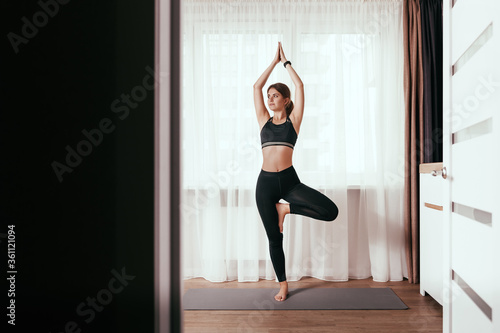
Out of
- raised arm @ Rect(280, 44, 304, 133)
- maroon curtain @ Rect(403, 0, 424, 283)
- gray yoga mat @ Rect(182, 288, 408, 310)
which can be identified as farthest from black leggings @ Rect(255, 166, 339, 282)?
maroon curtain @ Rect(403, 0, 424, 283)

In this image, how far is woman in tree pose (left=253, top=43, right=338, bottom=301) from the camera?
8.02ft

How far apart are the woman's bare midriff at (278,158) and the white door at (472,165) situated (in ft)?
3.69

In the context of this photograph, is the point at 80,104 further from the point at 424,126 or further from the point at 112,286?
the point at 424,126

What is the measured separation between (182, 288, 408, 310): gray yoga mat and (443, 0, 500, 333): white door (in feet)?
2.39

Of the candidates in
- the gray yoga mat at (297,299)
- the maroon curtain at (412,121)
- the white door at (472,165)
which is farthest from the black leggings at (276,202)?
the white door at (472,165)

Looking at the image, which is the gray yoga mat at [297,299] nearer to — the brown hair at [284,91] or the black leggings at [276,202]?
the black leggings at [276,202]

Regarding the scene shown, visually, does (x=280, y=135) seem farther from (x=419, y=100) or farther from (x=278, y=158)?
(x=419, y=100)

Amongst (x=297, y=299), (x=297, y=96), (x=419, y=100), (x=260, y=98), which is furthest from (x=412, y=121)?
(x=297, y=299)

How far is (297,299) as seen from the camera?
2.40 m

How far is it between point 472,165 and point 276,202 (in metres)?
1.37

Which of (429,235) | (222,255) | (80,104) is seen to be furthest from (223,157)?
(80,104)

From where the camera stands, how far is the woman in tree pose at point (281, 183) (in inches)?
96.3

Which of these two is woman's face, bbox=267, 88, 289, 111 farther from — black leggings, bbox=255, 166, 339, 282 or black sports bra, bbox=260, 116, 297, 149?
black leggings, bbox=255, 166, 339, 282

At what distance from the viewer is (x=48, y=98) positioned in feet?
1.36
